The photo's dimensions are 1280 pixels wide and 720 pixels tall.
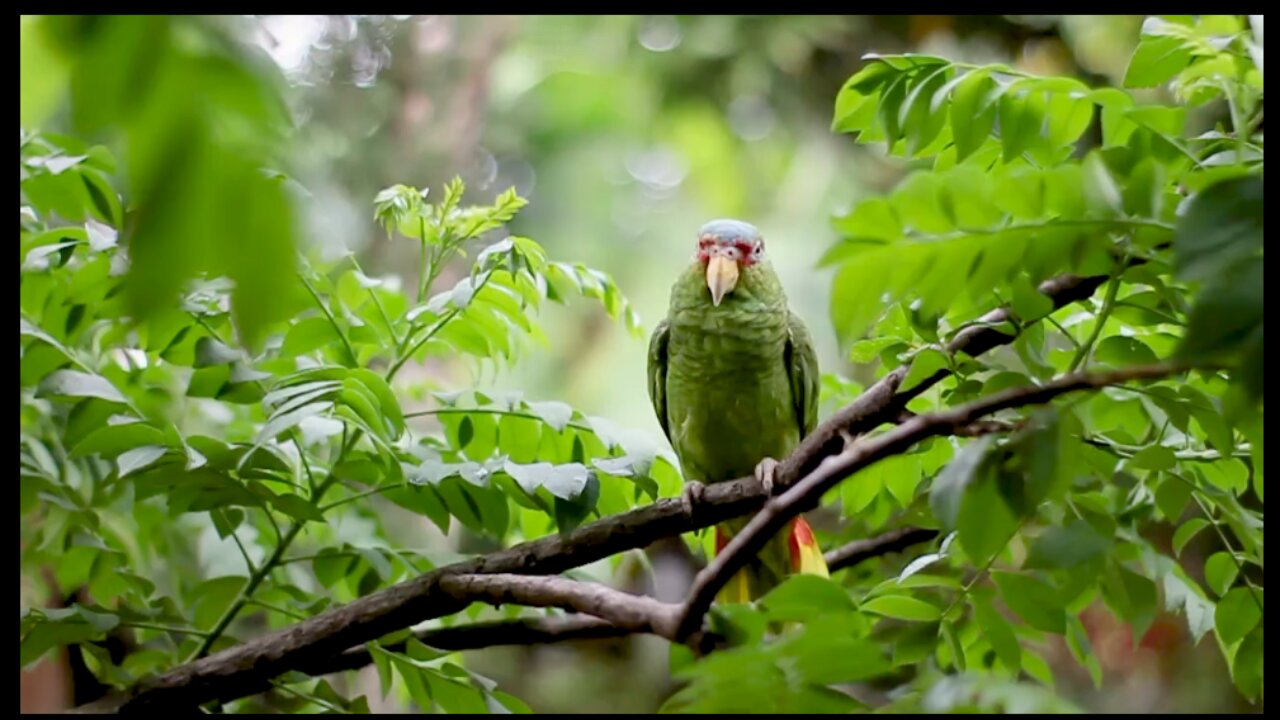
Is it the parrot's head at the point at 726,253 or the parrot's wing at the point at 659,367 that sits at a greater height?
the parrot's head at the point at 726,253

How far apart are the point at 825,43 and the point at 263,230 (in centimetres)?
249

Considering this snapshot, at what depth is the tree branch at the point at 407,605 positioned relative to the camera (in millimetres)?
854

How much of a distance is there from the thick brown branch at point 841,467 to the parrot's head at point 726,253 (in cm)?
66

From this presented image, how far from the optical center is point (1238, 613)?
825 millimetres

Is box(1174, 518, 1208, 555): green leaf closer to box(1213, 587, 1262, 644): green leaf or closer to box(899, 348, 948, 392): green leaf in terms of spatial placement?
box(1213, 587, 1262, 644): green leaf

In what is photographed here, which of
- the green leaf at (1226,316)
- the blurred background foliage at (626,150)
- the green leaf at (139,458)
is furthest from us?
the blurred background foliage at (626,150)

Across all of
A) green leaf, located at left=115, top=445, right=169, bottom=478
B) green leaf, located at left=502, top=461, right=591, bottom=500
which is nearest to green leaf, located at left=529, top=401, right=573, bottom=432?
green leaf, located at left=502, top=461, right=591, bottom=500

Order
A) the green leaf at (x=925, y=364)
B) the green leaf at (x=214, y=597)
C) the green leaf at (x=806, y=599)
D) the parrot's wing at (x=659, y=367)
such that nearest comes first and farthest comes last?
the green leaf at (x=806, y=599)
the green leaf at (x=925, y=364)
the green leaf at (x=214, y=597)
the parrot's wing at (x=659, y=367)

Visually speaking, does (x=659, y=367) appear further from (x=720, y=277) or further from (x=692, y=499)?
(x=692, y=499)

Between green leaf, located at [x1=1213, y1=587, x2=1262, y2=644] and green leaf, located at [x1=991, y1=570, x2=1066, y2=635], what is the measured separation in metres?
0.18

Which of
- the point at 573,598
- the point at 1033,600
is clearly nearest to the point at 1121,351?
the point at 1033,600

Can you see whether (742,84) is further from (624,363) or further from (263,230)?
(263,230)

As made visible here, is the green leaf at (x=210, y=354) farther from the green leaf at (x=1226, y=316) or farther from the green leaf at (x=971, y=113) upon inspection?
the green leaf at (x=1226, y=316)

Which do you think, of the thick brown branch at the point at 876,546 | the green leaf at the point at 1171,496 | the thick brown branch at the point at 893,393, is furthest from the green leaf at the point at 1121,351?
the thick brown branch at the point at 876,546
